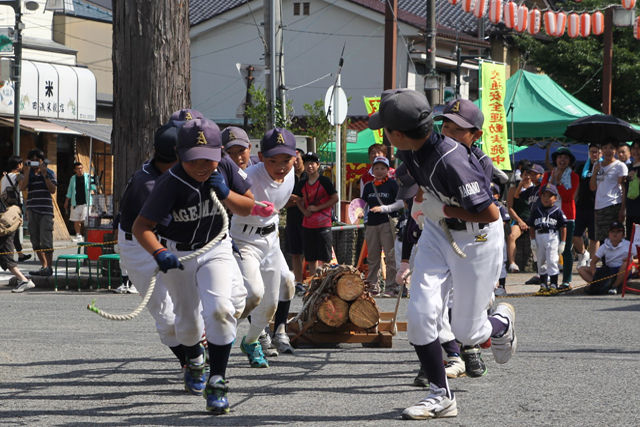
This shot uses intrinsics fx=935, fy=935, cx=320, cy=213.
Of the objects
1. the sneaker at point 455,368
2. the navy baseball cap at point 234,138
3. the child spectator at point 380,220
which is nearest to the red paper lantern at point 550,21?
the child spectator at point 380,220

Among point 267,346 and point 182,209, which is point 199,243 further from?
point 267,346

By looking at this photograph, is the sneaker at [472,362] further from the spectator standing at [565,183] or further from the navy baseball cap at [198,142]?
Answer: the spectator standing at [565,183]

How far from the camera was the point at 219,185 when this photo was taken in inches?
213

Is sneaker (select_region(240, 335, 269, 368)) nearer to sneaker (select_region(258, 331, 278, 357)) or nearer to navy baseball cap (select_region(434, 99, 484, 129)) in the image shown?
sneaker (select_region(258, 331, 278, 357))

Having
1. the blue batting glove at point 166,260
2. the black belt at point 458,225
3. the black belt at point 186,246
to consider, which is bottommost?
the blue batting glove at point 166,260

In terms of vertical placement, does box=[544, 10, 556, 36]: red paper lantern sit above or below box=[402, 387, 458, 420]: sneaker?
above

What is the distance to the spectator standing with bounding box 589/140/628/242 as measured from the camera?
46.6ft

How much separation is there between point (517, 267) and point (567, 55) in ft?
74.9

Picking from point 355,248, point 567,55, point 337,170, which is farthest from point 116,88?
point 567,55

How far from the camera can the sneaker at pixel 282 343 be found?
7.73 meters

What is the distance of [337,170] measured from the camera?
17.8 meters

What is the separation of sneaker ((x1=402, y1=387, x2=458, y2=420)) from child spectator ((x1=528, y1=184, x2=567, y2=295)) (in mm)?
8124

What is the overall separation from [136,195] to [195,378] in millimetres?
1205

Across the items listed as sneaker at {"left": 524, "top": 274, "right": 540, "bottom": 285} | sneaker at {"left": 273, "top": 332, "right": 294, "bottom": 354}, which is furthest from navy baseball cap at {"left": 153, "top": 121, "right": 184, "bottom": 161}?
sneaker at {"left": 524, "top": 274, "right": 540, "bottom": 285}
